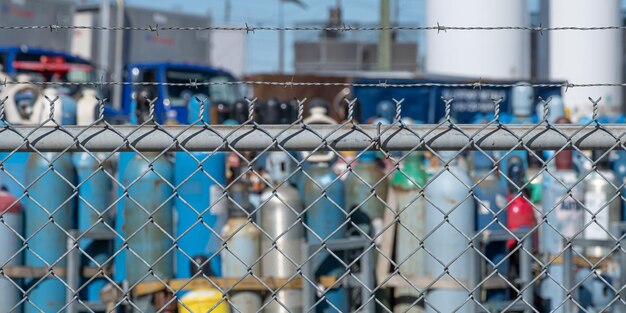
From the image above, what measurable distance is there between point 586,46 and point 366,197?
10639 mm

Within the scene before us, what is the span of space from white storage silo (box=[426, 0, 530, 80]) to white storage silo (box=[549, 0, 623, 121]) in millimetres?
525

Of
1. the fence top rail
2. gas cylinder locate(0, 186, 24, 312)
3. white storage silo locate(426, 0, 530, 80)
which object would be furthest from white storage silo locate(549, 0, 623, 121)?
the fence top rail

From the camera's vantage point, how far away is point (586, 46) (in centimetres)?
1584

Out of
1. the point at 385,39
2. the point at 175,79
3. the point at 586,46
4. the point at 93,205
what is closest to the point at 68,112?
the point at 93,205

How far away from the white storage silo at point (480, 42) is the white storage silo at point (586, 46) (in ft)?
1.72

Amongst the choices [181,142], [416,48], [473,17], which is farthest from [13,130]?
[416,48]

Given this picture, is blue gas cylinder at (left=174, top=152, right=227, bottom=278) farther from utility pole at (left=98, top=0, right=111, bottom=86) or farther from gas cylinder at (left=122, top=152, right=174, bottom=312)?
utility pole at (left=98, top=0, right=111, bottom=86)

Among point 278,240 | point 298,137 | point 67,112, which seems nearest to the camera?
point 298,137

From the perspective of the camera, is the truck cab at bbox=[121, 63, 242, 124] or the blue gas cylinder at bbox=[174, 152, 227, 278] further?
the truck cab at bbox=[121, 63, 242, 124]

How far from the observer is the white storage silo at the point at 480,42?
15297 mm

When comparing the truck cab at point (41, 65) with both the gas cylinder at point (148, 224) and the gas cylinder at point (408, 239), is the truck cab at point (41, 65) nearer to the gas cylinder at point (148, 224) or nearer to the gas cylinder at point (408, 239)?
the gas cylinder at point (148, 224)

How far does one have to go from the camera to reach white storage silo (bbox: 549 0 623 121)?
15.6m

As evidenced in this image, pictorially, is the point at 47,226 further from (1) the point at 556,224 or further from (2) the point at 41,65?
(2) the point at 41,65

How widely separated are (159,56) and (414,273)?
46.5 feet
